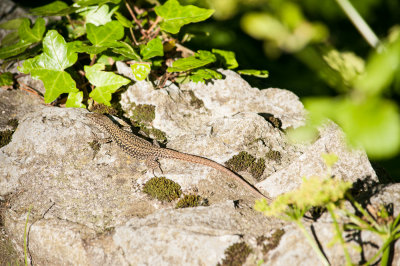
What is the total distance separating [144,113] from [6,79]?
2.71 meters

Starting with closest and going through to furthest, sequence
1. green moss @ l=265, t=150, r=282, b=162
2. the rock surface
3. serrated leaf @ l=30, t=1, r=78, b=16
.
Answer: the rock surface
green moss @ l=265, t=150, r=282, b=162
serrated leaf @ l=30, t=1, r=78, b=16

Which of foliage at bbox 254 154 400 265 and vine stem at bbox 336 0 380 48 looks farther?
foliage at bbox 254 154 400 265

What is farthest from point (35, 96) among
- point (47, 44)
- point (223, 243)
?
point (223, 243)

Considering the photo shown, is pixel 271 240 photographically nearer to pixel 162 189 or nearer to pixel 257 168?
pixel 257 168

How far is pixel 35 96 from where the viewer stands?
5438mm

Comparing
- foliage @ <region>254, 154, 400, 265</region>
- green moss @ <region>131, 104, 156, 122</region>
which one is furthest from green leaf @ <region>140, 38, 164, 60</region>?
foliage @ <region>254, 154, 400, 265</region>

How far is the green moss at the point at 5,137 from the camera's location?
4.43 meters

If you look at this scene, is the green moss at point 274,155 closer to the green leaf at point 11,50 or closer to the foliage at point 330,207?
the foliage at point 330,207

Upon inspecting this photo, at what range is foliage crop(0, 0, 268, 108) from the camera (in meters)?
4.53

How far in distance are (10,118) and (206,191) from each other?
12.1 feet

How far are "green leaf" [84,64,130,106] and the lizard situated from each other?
15.0 inches

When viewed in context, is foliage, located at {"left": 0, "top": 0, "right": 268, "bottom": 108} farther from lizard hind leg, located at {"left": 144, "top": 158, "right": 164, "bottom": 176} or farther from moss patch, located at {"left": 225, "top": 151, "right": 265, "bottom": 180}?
moss patch, located at {"left": 225, "top": 151, "right": 265, "bottom": 180}

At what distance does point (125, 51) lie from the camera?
4.47 metres

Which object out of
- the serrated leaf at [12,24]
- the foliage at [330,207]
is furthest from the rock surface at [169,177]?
the serrated leaf at [12,24]
